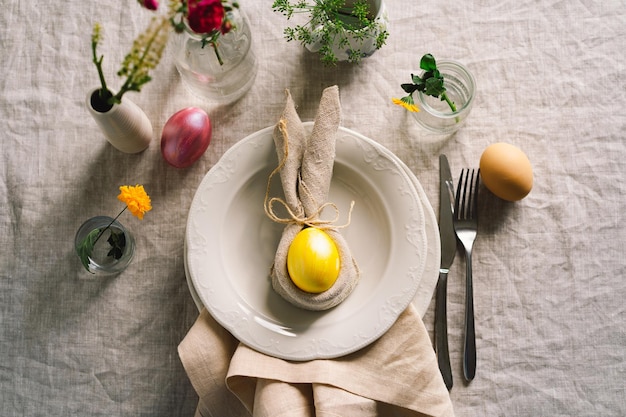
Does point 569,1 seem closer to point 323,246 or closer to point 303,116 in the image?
point 303,116

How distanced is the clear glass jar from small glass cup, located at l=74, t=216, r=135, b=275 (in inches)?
10.0

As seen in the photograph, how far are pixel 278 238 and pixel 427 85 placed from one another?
0.32 m

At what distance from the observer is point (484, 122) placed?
85 centimetres

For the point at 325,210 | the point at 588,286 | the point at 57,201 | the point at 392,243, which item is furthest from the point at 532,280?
the point at 57,201

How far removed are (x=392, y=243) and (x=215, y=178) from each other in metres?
0.28

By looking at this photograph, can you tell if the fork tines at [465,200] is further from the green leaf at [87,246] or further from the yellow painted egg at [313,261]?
the green leaf at [87,246]

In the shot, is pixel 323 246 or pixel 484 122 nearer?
pixel 323 246

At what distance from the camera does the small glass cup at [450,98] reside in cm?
81

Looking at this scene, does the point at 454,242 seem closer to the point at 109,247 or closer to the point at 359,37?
the point at 359,37

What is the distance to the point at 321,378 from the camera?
724 mm

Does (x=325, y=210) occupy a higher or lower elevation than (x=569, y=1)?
lower

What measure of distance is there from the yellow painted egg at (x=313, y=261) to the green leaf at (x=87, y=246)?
31cm

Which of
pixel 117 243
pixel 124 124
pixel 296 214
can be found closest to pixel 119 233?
pixel 117 243

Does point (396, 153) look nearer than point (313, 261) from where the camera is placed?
A: No
